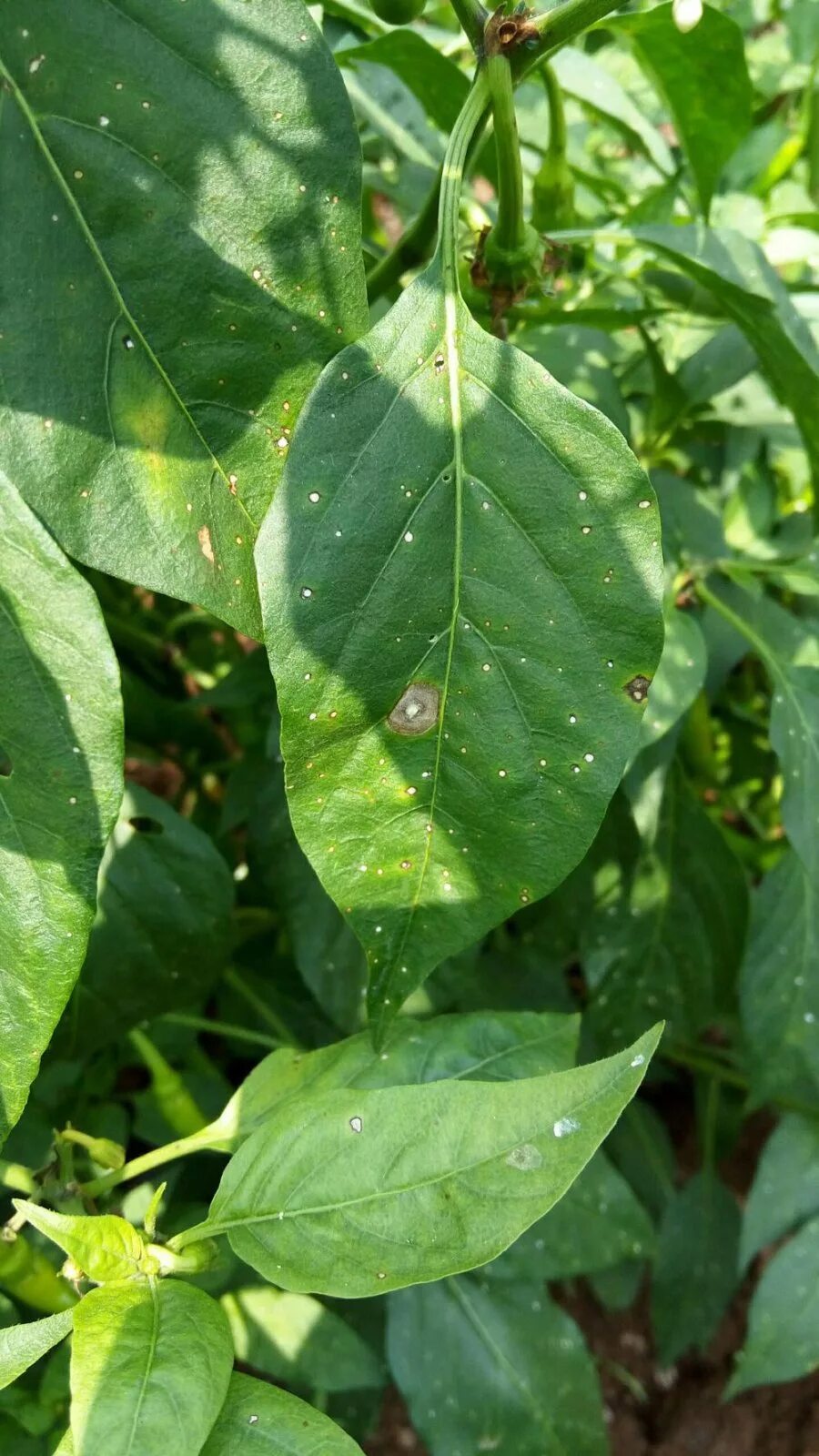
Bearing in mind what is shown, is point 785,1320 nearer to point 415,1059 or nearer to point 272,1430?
point 415,1059

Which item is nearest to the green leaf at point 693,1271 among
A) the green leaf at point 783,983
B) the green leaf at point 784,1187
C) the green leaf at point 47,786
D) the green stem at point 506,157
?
the green leaf at point 784,1187

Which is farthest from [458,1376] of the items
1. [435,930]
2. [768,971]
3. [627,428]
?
[627,428]

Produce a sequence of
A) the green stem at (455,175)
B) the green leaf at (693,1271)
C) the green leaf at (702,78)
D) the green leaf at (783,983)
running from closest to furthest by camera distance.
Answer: the green stem at (455,175) → the green leaf at (702,78) → the green leaf at (783,983) → the green leaf at (693,1271)

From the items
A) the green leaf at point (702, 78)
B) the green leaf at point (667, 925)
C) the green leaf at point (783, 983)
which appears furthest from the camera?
the green leaf at point (667, 925)

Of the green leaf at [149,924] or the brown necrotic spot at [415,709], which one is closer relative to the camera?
the brown necrotic spot at [415,709]

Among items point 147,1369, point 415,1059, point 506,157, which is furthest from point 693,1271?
point 506,157

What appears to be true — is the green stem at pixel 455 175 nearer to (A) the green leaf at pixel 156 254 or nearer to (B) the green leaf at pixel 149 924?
(A) the green leaf at pixel 156 254

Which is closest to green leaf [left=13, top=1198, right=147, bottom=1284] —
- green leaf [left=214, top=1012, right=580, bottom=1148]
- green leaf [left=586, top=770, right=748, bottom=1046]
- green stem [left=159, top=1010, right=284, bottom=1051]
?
green leaf [left=214, top=1012, right=580, bottom=1148]
